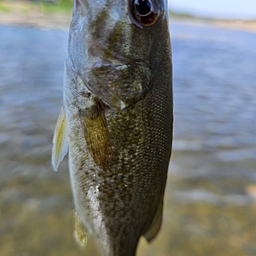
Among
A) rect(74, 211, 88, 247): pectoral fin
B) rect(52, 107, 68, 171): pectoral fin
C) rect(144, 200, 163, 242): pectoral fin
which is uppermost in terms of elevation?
rect(52, 107, 68, 171): pectoral fin

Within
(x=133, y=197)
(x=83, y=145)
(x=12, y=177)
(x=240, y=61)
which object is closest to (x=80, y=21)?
(x=83, y=145)

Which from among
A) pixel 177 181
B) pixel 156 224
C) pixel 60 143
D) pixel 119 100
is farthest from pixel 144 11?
pixel 177 181

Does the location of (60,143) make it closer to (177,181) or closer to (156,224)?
(156,224)

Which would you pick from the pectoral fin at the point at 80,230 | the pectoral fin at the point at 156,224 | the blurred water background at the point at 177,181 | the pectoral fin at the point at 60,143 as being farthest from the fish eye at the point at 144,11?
the blurred water background at the point at 177,181

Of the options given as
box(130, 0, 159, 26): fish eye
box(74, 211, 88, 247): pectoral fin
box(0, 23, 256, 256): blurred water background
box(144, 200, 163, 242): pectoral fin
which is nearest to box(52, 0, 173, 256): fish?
box(130, 0, 159, 26): fish eye

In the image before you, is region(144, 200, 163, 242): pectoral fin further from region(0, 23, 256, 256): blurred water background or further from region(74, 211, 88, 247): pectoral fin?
region(0, 23, 256, 256): blurred water background

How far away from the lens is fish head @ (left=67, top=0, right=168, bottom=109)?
1391 millimetres

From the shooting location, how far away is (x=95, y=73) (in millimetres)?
1443

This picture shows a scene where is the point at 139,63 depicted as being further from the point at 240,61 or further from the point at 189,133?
the point at 240,61

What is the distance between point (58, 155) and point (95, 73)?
0.52m

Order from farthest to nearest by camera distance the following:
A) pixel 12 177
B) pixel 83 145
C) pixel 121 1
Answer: pixel 12 177 → pixel 83 145 → pixel 121 1

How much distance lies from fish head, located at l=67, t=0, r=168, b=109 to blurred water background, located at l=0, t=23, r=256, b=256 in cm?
189

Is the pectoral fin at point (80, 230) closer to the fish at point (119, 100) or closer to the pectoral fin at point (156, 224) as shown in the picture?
the fish at point (119, 100)

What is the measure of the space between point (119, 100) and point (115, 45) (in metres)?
0.26
